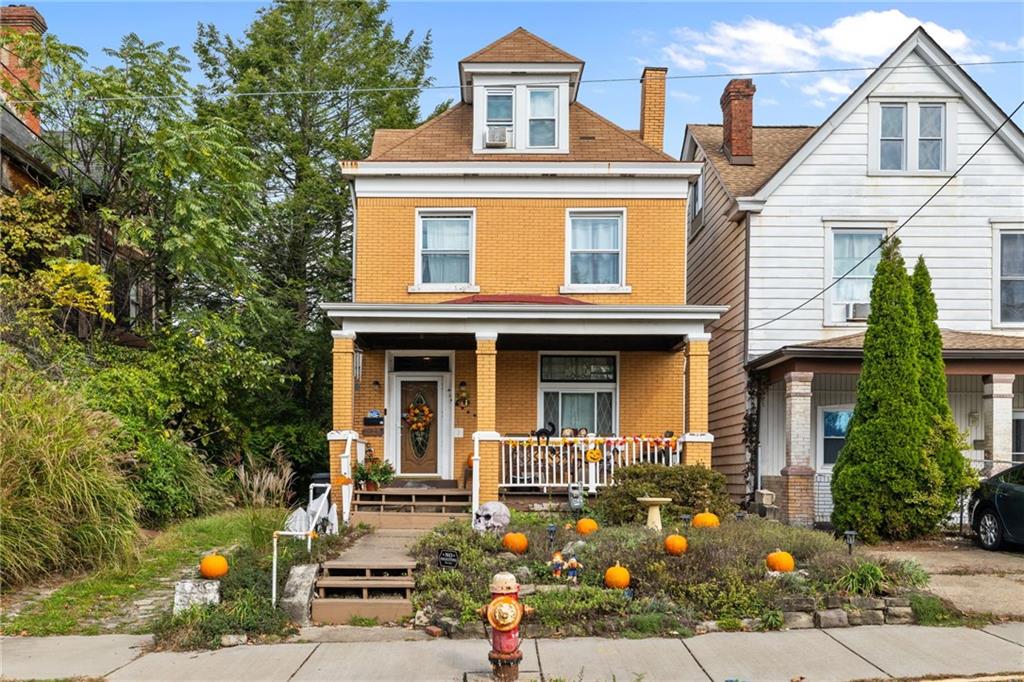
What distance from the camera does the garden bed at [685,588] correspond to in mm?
9305

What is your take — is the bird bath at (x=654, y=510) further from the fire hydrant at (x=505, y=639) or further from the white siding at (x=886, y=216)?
the white siding at (x=886, y=216)

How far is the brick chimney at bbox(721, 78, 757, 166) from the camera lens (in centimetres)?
2031

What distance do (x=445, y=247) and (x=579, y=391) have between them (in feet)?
11.7

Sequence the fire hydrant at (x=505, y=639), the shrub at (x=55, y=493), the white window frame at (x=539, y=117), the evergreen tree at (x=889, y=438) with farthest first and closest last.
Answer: the white window frame at (x=539, y=117)
the evergreen tree at (x=889, y=438)
the shrub at (x=55, y=493)
the fire hydrant at (x=505, y=639)

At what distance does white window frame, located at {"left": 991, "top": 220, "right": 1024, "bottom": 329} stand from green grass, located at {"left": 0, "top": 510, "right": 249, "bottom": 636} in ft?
44.0

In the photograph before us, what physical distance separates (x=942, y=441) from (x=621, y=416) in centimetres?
561

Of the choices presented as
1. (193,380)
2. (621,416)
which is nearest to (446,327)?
(621,416)

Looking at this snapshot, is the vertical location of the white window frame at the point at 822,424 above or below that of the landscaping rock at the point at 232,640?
above

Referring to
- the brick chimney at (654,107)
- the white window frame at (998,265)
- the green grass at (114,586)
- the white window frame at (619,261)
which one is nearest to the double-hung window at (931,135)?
the white window frame at (998,265)

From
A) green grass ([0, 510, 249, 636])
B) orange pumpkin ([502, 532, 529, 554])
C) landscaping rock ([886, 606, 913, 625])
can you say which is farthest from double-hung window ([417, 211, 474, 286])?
landscaping rock ([886, 606, 913, 625])

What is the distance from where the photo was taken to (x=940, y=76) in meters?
17.8

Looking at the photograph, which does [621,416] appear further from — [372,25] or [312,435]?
[372,25]

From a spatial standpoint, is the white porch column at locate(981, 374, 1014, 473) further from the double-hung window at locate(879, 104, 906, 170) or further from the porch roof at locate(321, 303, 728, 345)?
the porch roof at locate(321, 303, 728, 345)

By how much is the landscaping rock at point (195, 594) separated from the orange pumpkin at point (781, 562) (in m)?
5.57
